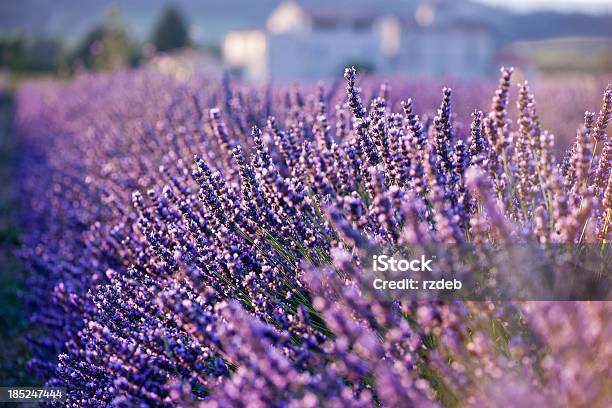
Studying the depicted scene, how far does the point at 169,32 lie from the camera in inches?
1411

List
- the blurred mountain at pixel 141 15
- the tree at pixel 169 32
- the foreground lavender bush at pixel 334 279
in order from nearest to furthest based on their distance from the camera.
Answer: the foreground lavender bush at pixel 334 279, the tree at pixel 169 32, the blurred mountain at pixel 141 15

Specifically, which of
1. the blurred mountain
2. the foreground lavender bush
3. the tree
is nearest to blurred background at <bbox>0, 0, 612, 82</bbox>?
the tree

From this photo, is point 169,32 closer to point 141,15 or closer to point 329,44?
point 329,44

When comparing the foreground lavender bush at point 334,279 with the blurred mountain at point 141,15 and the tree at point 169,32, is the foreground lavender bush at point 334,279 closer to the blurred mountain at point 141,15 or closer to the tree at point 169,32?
the tree at point 169,32

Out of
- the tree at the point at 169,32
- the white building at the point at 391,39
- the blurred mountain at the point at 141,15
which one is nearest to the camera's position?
the tree at the point at 169,32

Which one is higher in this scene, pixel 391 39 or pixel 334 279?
pixel 391 39

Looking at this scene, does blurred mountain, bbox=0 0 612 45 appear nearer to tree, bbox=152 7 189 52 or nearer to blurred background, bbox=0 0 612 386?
blurred background, bbox=0 0 612 386

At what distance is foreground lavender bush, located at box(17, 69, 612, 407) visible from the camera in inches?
52.5

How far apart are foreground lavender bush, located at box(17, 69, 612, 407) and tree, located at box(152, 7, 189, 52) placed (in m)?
33.8

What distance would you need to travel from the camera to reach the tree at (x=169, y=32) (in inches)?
1399

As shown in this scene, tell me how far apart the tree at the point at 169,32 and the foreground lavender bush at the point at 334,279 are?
33.8 m

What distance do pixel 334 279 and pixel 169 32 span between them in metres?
36.3

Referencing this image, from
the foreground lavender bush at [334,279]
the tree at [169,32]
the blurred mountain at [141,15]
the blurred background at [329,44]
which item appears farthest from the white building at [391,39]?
the foreground lavender bush at [334,279]

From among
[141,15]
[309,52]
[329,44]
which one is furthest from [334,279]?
[141,15]
